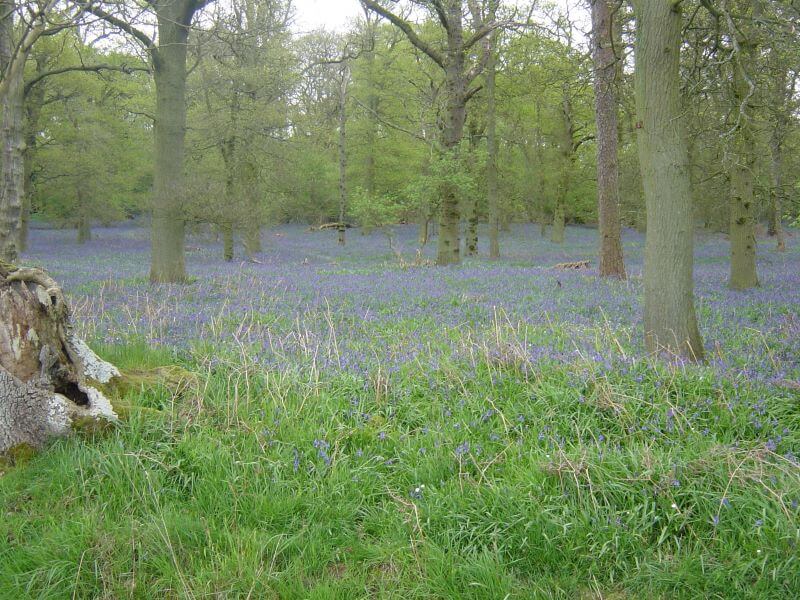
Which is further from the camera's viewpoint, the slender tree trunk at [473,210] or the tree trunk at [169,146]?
the slender tree trunk at [473,210]

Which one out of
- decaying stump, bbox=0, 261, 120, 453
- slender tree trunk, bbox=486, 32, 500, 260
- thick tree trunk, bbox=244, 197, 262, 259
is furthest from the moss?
slender tree trunk, bbox=486, 32, 500, 260

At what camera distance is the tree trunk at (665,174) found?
5727mm

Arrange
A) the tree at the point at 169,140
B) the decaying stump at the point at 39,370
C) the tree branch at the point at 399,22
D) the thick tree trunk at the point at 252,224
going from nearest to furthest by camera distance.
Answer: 1. the decaying stump at the point at 39,370
2. the tree at the point at 169,140
3. the tree branch at the point at 399,22
4. the thick tree trunk at the point at 252,224

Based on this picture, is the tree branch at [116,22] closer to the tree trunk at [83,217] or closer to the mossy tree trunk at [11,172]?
the mossy tree trunk at [11,172]

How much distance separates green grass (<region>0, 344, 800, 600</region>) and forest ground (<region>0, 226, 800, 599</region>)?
1cm

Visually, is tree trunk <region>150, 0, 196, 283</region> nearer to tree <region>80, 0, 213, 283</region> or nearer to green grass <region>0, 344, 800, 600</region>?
tree <region>80, 0, 213, 283</region>

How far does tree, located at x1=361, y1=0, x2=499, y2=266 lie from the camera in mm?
16719

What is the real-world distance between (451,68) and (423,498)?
56.2ft

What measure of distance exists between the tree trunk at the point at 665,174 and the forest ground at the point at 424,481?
41 cm

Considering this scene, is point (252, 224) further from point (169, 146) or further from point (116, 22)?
point (116, 22)

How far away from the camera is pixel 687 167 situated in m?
5.86

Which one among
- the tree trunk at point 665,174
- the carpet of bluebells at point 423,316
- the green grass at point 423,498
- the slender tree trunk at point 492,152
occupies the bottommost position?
the green grass at point 423,498

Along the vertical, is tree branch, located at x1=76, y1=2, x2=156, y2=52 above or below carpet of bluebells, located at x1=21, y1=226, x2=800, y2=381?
above

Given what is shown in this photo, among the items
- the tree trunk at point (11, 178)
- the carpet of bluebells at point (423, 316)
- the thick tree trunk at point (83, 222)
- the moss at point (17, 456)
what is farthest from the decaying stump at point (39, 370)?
the thick tree trunk at point (83, 222)
